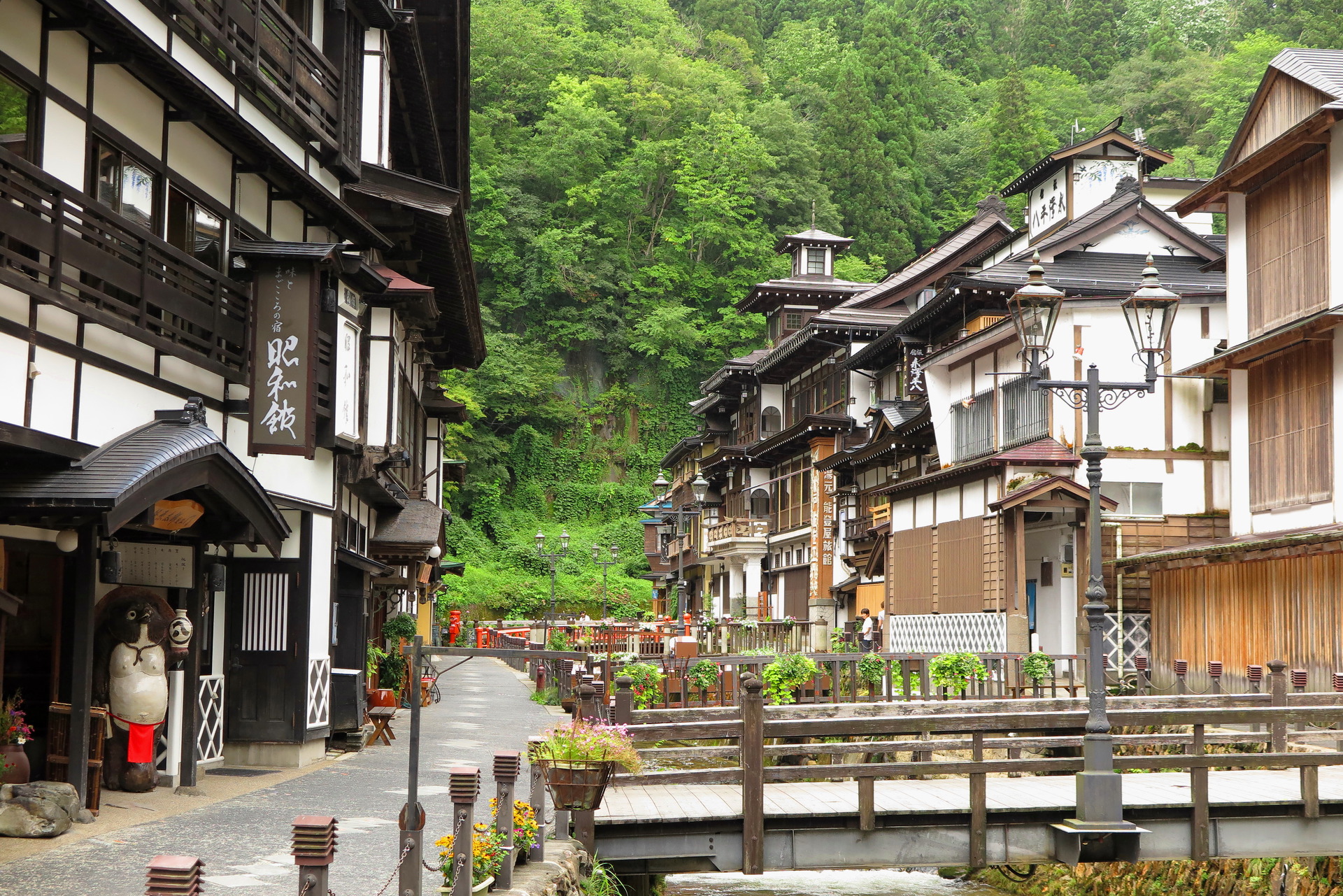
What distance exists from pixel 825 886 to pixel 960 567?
1345 centimetres

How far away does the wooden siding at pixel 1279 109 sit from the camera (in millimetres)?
23047

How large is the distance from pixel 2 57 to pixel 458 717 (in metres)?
17.3

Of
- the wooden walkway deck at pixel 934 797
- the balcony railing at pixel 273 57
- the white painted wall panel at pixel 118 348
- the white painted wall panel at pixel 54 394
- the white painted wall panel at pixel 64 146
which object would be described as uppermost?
the balcony railing at pixel 273 57

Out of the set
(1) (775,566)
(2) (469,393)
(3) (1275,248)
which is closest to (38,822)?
(3) (1275,248)

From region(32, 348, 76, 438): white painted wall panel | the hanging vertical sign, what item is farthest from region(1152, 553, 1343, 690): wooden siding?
region(32, 348, 76, 438): white painted wall panel

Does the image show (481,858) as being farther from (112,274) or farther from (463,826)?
(112,274)

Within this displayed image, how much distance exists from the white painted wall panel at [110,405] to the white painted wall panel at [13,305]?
532 mm

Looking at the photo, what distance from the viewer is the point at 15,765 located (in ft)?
33.7

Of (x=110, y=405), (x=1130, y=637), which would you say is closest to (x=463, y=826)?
(x=110, y=405)

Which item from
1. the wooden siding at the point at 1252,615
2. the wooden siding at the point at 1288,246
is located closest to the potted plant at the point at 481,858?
the wooden siding at the point at 1252,615

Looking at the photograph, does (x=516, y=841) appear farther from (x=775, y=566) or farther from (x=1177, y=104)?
(x=1177, y=104)

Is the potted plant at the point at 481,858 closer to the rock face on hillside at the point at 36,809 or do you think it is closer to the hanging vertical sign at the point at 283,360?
the rock face on hillside at the point at 36,809

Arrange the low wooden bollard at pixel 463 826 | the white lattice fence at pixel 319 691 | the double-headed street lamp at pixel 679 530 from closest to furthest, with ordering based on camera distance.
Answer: the low wooden bollard at pixel 463 826 → the white lattice fence at pixel 319 691 → the double-headed street lamp at pixel 679 530

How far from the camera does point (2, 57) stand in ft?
31.0
